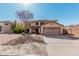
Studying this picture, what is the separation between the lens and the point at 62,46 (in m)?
3.91

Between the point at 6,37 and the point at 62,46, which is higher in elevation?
the point at 6,37

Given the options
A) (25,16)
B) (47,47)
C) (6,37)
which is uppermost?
(25,16)

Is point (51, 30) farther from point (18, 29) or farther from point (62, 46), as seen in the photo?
point (18, 29)

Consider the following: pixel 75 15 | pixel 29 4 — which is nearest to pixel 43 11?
pixel 29 4

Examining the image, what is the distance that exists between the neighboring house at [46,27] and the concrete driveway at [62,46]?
12cm

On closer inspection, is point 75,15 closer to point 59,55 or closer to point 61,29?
point 61,29

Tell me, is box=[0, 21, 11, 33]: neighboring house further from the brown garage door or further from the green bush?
the brown garage door

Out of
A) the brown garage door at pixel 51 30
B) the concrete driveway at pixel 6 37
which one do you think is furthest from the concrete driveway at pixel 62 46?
the concrete driveway at pixel 6 37

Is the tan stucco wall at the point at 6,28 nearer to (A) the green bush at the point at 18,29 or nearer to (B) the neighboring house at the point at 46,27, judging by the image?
(A) the green bush at the point at 18,29

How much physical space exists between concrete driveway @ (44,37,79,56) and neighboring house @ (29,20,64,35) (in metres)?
0.12

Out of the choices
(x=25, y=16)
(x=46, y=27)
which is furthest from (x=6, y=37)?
(x=46, y=27)

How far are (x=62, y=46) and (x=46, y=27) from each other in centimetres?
40

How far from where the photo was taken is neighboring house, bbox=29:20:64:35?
154 inches

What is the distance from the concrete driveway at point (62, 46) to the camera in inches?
152
